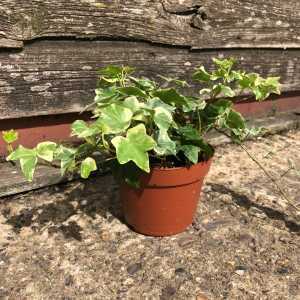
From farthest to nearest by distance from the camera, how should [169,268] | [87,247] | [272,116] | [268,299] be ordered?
[272,116]
[87,247]
[169,268]
[268,299]

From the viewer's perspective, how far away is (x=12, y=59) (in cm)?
183

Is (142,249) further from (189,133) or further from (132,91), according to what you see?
(132,91)

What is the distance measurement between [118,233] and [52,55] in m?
0.80

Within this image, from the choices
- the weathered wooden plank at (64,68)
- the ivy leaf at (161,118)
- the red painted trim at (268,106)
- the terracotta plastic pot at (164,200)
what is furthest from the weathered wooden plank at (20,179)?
the red painted trim at (268,106)

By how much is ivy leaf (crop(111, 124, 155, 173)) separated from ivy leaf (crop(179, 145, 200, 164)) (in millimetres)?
241

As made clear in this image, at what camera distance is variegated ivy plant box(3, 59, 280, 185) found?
135 centimetres

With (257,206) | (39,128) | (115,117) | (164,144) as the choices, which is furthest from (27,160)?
(257,206)

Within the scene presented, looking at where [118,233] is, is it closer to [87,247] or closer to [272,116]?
[87,247]

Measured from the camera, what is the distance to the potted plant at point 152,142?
136cm

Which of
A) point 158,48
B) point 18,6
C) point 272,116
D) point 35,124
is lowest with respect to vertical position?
point 272,116

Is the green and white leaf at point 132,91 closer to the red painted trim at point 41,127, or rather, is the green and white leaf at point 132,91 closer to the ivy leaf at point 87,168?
the ivy leaf at point 87,168

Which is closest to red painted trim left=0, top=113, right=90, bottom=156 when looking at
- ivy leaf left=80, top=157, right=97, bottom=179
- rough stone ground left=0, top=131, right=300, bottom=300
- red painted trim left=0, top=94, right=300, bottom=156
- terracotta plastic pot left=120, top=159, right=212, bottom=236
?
red painted trim left=0, top=94, right=300, bottom=156

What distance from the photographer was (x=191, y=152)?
153cm

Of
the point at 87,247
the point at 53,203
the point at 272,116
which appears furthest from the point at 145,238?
the point at 272,116
